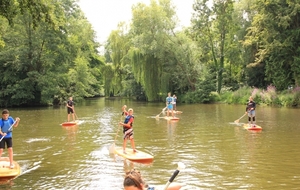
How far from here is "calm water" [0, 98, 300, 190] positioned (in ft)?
28.5

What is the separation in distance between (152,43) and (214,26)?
9.14 meters

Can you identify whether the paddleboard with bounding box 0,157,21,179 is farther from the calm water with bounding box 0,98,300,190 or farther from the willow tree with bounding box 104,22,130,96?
the willow tree with bounding box 104,22,130,96

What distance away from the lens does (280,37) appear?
108ft

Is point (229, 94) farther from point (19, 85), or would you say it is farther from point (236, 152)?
point (236, 152)

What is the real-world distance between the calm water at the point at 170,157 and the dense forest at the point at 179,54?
17.2 metres

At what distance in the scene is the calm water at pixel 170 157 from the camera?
28.5ft

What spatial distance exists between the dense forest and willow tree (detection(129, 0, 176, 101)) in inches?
4.8

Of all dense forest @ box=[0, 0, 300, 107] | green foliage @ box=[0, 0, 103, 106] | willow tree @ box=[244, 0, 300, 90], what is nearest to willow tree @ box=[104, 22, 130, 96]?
dense forest @ box=[0, 0, 300, 107]

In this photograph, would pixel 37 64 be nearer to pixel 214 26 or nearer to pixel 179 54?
pixel 179 54

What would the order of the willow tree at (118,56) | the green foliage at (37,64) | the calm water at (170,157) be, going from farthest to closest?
the willow tree at (118,56), the green foliage at (37,64), the calm water at (170,157)

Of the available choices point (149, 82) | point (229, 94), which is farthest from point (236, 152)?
point (149, 82)

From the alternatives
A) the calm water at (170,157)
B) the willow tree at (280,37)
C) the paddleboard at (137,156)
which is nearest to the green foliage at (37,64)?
the willow tree at (280,37)

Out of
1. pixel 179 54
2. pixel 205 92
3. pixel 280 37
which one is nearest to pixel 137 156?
pixel 280 37

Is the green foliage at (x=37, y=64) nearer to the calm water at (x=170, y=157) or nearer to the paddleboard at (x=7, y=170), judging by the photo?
the calm water at (x=170, y=157)
